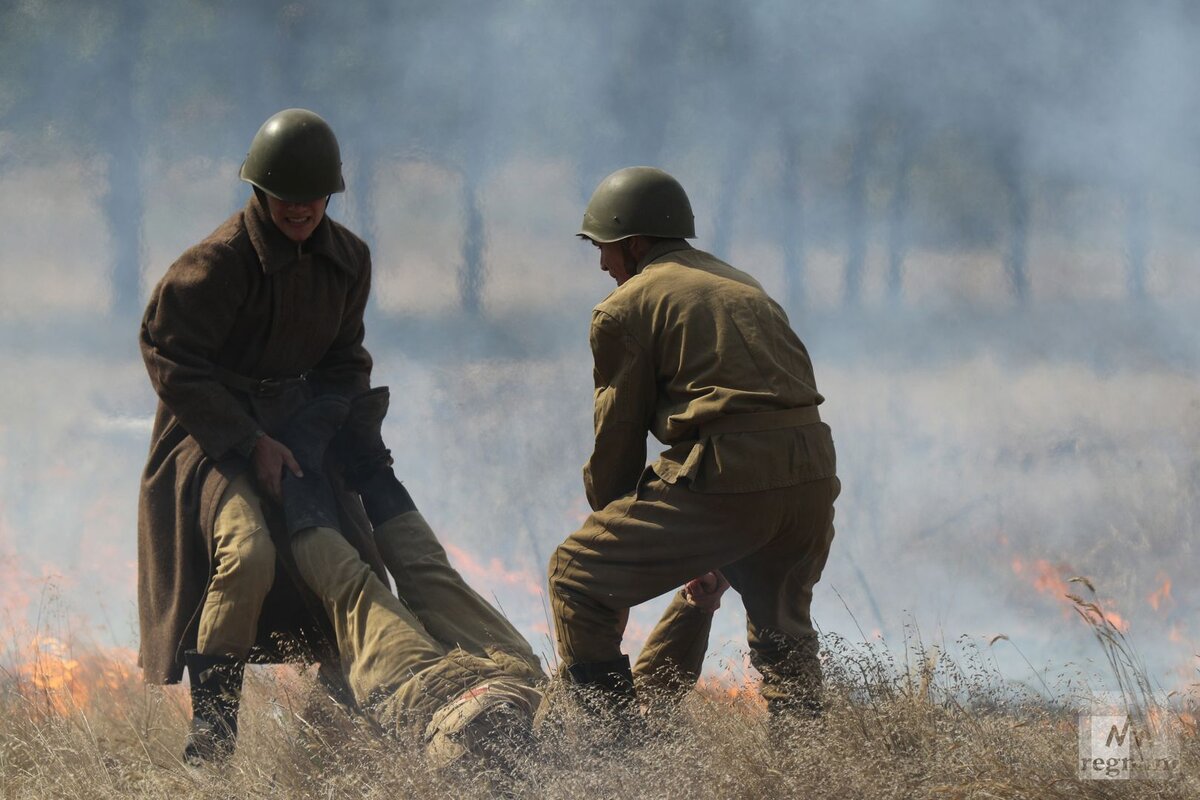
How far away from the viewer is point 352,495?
6.02 m

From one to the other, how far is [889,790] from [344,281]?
304cm

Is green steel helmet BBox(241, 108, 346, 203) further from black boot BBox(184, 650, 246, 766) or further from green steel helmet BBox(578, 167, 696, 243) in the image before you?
black boot BBox(184, 650, 246, 766)

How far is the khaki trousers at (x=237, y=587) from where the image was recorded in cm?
545

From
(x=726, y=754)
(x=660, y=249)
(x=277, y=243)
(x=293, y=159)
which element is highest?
(x=293, y=159)

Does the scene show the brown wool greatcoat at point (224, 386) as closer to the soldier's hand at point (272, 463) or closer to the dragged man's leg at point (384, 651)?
the soldier's hand at point (272, 463)

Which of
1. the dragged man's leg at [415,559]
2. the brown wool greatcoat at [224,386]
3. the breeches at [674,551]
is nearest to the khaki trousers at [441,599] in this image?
the dragged man's leg at [415,559]

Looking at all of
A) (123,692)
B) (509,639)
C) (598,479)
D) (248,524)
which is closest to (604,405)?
(598,479)

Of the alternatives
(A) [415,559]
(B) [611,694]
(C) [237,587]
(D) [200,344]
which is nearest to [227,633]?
(C) [237,587]

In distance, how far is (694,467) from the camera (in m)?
4.98

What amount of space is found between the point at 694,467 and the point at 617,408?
0.38 meters

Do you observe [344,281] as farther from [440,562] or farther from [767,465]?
[767,465]

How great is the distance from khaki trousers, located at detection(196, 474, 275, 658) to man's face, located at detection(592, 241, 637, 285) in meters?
1.72

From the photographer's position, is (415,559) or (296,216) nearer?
(296,216)

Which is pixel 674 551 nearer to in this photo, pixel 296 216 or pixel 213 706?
pixel 213 706
